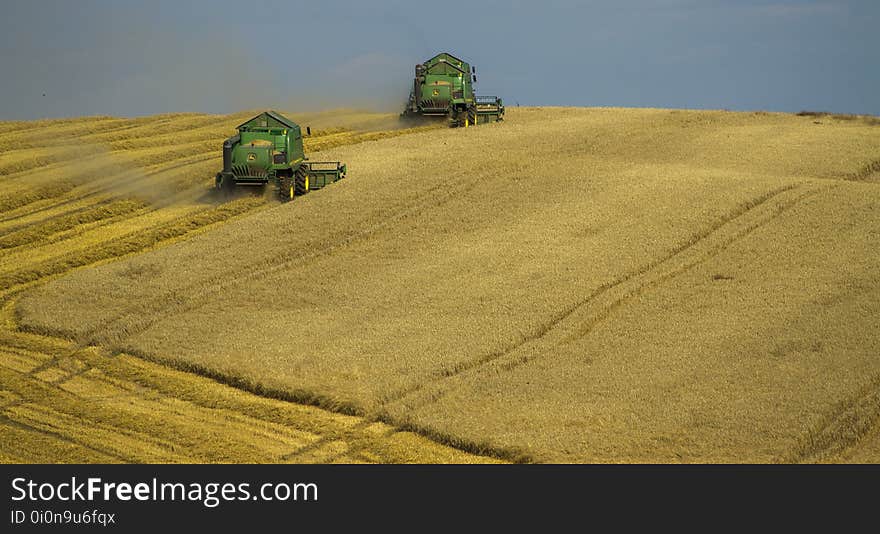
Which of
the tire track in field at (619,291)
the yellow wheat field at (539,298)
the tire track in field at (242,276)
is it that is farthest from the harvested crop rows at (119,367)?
the tire track in field at (619,291)

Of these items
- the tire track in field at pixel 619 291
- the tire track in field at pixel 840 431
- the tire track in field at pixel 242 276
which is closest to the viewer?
the tire track in field at pixel 840 431

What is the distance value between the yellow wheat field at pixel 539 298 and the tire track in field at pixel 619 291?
86 millimetres

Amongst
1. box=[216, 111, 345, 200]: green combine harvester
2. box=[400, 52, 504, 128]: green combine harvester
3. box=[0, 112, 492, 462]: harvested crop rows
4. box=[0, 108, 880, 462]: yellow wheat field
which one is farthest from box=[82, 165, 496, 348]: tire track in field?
box=[400, 52, 504, 128]: green combine harvester

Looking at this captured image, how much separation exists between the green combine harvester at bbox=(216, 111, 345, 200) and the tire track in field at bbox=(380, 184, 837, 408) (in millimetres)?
17035

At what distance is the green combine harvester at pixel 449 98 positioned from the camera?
222ft

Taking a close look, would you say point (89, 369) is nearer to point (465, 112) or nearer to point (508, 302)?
point (508, 302)

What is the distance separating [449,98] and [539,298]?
3358 centimetres

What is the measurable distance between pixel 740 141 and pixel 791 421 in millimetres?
34626

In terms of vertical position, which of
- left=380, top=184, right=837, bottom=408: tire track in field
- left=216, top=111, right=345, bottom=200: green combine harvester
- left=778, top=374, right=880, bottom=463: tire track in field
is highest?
left=216, top=111, right=345, bottom=200: green combine harvester

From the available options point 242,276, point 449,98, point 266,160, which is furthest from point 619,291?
point 449,98

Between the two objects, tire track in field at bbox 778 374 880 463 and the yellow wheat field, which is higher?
the yellow wheat field

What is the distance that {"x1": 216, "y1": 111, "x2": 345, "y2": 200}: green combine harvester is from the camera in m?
49.1

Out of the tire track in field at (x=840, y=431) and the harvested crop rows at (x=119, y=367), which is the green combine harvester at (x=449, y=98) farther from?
the tire track in field at (x=840, y=431)

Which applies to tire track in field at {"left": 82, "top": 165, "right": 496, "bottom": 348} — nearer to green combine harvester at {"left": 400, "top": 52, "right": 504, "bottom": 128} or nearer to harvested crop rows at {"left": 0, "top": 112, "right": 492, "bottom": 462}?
harvested crop rows at {"left": 0, "top": 112, "right": 492, "bottom": 462}
